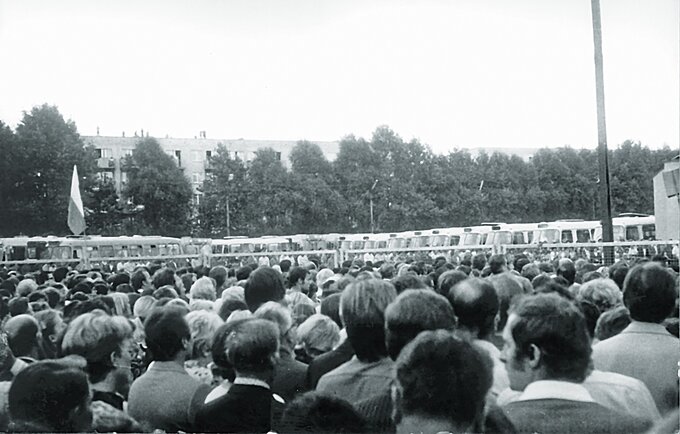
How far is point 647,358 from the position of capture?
3041 millimetres

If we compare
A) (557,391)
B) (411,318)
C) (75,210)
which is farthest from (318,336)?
(75,210)

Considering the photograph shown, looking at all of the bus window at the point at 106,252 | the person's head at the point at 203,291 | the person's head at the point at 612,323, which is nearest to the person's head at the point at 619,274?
the person's head at the point at 612,323

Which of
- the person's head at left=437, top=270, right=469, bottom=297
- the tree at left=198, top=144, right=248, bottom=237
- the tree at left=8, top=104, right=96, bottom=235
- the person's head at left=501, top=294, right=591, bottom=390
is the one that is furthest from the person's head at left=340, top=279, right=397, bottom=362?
the tree at left=198, top=144, right=248, bottom=237

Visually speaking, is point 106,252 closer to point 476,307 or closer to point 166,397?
point 166,397

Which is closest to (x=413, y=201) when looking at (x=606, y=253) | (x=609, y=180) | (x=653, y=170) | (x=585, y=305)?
(x=606, y=253)

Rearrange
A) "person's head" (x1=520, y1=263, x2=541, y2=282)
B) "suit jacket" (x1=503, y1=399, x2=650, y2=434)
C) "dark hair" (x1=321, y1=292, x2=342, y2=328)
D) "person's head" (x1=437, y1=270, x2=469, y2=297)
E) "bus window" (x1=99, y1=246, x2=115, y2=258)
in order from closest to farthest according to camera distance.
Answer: "suit jacket" (x1=503, y1=399, x2=650, y2=434) → "dark hair" (x1=321, y1=292, x2=342, y2=328) → "person's head" (x1=437, y1=270, x2=469, y2=297) → "person's head" (x1=520, y1=263, x2=541, y2=282) → "bus window" (x1=99, y1=246, x2=115, y2=258)

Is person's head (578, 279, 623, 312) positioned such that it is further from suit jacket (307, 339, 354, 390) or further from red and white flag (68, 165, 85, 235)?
red and white flag (68, 165, 85, 235)

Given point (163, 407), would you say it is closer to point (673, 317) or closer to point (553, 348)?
point (553, 348)

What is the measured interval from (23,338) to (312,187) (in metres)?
8.43

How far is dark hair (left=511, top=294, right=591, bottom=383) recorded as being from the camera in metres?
2.43

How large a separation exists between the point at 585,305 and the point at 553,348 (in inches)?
50.3

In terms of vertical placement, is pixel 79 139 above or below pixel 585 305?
above

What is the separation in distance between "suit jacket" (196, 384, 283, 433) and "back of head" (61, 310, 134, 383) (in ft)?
1.71

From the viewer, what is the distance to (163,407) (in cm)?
320
